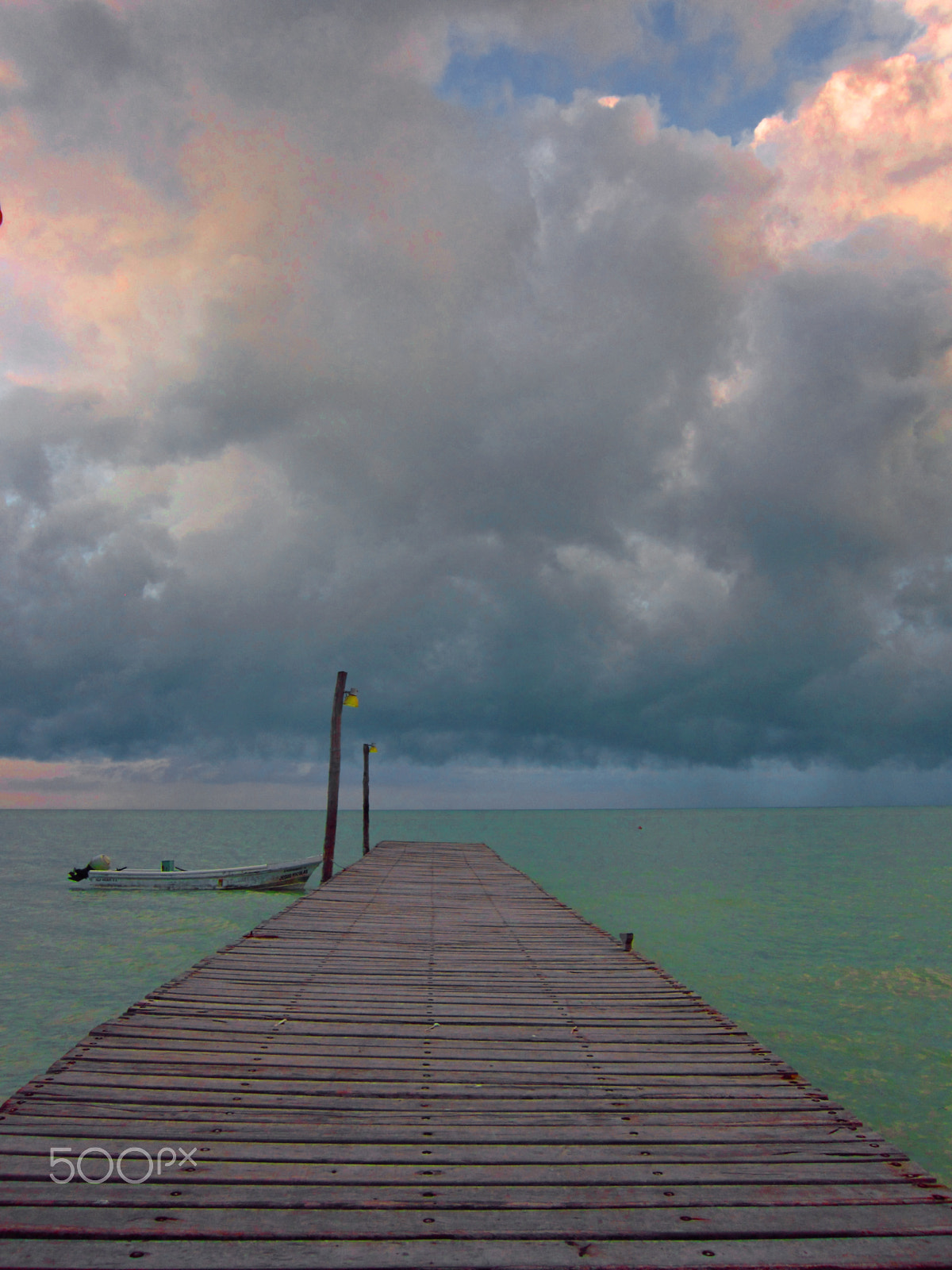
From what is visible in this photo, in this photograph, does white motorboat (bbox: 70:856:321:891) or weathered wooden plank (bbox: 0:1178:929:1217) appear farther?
white motorboat (bbox: 70:856:321:891)

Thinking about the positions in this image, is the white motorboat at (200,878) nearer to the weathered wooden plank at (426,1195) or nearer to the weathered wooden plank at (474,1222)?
the weathered wooden plank at (426,1195)

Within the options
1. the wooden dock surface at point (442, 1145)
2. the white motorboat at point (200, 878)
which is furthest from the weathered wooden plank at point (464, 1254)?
the white motorboat at point (200, 878)

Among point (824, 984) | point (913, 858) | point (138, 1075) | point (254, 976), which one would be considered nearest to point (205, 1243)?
point (138, 1075)

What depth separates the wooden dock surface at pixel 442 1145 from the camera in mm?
3410

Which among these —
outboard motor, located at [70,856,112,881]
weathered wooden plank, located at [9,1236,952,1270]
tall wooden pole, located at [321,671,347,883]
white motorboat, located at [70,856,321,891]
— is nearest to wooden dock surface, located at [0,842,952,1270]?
weathered wooden plank, located at [9,1236,952,1270]

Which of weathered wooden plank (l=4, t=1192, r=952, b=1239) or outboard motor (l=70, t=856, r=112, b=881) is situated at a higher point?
weathered wooden plank (l=4, t=1192, r=952, b=1239)

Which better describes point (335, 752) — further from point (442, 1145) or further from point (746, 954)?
point (442, 1145)

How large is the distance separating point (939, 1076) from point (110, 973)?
1860cm

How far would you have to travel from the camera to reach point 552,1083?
5.36m

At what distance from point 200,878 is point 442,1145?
3065 cm

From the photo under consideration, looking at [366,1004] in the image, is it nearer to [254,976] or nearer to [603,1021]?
[254,976]

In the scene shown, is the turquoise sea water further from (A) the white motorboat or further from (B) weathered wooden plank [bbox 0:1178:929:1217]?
(B) weathered wooden plank [bbox 0:1178:929:1217]

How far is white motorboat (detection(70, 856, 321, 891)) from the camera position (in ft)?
103

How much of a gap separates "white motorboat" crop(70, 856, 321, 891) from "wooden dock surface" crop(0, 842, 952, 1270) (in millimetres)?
25932
